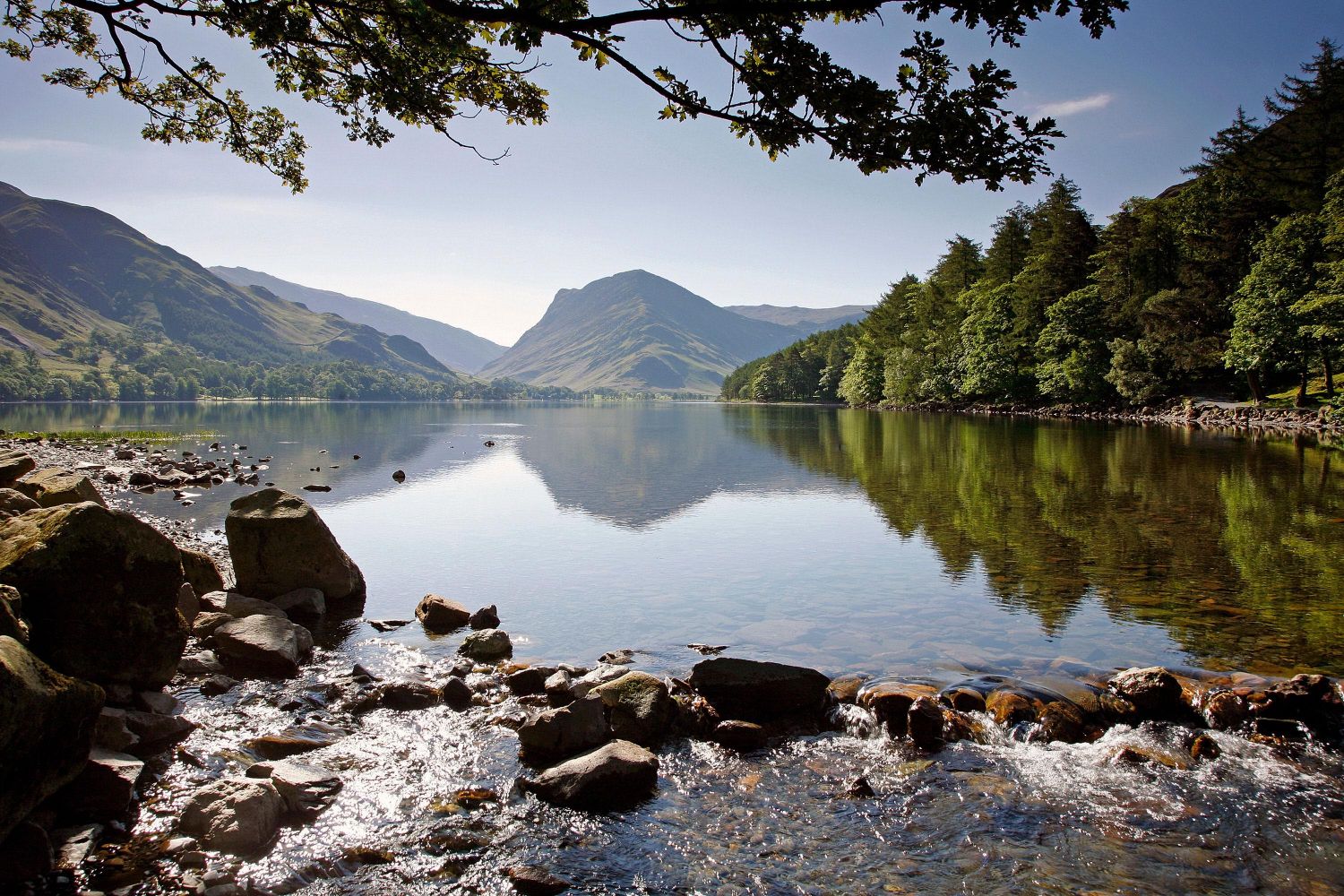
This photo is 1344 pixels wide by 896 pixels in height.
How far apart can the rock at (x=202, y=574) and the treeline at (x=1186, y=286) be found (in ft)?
225

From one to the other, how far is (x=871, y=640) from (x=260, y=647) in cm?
1127

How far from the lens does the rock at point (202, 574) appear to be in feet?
52.5

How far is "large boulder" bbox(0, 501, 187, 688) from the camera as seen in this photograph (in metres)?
8.89

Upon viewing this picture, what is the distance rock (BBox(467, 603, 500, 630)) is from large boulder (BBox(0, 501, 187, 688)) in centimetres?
584

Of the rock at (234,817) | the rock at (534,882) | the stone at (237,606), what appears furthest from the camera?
the stone at (237,606)

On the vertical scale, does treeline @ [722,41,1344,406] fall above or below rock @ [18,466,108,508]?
above

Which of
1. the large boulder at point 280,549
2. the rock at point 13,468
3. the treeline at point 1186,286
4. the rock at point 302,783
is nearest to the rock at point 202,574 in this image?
the large boulder at point 280,549

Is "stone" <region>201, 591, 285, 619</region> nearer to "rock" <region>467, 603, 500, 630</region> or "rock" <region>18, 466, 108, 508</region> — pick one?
"rock" <region>18, 466, 108, 508</region>

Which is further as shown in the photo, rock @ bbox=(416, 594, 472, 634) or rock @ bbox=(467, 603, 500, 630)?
rock @ bbox=(467, 603, 500, 630)

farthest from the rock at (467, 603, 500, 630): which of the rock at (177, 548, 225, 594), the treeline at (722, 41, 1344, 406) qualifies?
the treeline at (722, 41, 1344, 406)

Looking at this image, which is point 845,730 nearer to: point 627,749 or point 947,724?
point 947,724

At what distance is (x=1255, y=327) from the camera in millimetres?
61125

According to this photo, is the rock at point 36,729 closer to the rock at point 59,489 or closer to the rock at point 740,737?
the rock at point 740,737

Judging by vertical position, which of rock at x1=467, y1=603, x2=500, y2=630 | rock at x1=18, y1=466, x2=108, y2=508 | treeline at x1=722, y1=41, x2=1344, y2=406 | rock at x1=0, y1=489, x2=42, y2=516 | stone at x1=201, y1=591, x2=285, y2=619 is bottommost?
rock at x1=467, y1=603, x2=500, y2=630
